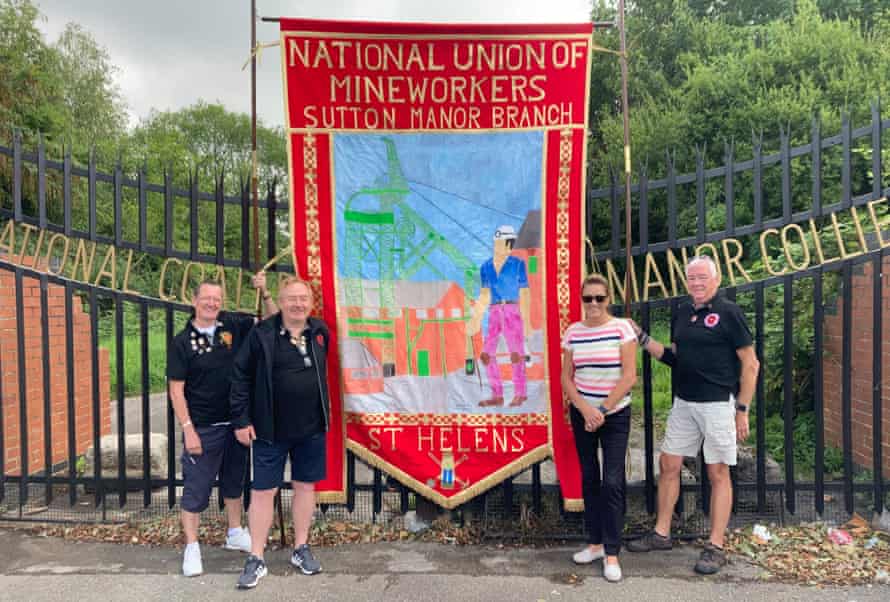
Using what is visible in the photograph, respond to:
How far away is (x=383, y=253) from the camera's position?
3.87 metres

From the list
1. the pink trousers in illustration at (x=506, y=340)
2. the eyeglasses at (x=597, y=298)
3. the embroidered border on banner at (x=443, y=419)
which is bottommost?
the embroidered border on banner at (x=443, y=419)

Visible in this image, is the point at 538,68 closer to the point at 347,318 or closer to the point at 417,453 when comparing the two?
the point at 347,318

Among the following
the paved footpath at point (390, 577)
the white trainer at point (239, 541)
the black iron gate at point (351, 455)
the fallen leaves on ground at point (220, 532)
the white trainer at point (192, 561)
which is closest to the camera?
the paved footpath at point (390, 577)

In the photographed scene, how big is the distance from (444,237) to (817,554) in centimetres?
289

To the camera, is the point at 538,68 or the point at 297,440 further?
the point at 538,68

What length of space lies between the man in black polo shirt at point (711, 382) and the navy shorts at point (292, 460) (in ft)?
6.48

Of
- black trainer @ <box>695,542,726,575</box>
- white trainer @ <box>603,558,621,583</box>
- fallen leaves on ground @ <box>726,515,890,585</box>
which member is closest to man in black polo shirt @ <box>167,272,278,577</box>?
white trainer @ <box>603,558,621,583</box>

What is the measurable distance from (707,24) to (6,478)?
2035cm

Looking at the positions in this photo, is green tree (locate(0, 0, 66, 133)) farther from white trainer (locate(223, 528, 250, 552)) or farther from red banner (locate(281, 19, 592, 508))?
white trainer (locate(223, 528, 250, 552))

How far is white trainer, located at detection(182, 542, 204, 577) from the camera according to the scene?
11.4ft

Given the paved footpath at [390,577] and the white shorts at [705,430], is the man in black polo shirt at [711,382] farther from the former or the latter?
the paved footpath at [390,577]

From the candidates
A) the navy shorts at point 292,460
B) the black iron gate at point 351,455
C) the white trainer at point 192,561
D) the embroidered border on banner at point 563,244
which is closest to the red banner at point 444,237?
the embroidered border on banner at point 563,244

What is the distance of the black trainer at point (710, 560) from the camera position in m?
3.41

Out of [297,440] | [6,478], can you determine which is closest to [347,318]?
[297,440]
